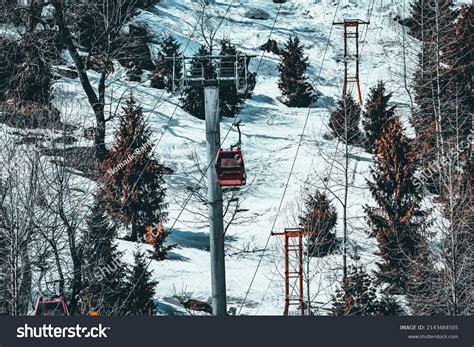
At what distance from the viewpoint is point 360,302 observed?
93.9 feet

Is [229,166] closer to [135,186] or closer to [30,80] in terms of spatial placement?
[135,186]

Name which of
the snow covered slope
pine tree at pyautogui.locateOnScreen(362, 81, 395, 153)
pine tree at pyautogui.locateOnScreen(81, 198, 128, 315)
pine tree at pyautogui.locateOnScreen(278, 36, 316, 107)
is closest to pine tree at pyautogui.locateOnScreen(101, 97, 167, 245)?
the snow covered slope

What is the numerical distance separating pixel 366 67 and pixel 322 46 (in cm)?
374

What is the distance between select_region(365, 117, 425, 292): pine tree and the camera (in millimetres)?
30109

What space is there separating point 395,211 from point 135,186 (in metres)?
8.68

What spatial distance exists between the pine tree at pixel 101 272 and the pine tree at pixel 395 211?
327 inches

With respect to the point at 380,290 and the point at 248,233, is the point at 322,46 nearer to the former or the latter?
the point at 248,233

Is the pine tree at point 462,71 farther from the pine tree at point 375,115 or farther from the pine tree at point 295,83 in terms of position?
the pine tree at point 295,83

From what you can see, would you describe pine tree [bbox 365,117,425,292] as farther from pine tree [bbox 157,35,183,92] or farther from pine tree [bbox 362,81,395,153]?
pine tree [bbox 157,35,183,92]

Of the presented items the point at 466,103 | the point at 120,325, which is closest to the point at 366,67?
the point at 466,103

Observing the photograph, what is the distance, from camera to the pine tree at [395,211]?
30.1m

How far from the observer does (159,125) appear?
40594 millimetres

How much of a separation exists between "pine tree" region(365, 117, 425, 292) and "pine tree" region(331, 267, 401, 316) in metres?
0.91

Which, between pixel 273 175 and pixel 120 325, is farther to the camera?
pixel 273 175
